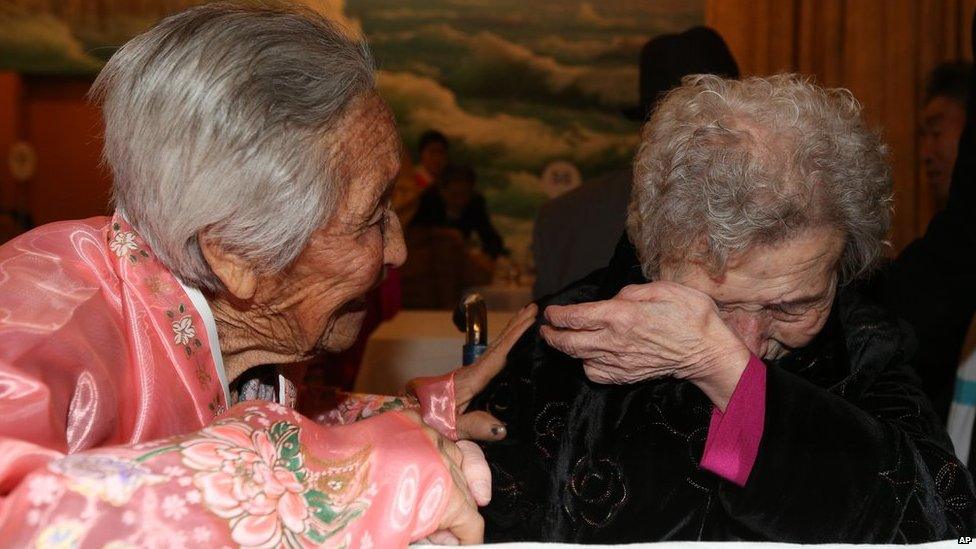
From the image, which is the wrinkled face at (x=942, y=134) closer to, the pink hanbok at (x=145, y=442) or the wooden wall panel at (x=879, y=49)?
the pink hanbok at (x=145, y=442)

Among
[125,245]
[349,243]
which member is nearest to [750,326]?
[349,243]

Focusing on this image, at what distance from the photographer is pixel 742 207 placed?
55.9 inches

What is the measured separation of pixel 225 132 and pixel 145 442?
15.8 inches

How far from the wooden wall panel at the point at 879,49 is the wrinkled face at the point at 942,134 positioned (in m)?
3.59

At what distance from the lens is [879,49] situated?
747cm

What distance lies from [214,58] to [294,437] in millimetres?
517

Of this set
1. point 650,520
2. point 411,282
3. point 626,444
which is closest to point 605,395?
point 626,444

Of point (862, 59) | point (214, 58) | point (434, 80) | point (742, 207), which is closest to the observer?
point (214, 58)

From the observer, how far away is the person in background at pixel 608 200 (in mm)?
3168

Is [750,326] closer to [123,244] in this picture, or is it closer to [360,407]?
[360,407]

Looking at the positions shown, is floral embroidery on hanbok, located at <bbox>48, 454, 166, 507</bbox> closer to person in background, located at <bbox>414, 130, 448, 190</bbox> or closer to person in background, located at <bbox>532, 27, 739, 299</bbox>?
person in background, located at <bbox>532, 27, 739, 299</bbox>

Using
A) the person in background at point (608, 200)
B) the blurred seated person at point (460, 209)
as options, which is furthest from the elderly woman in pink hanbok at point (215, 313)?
the blurred seated person at point (460, 209)

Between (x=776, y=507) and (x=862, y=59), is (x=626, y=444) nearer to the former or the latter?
(x=776, y=507)

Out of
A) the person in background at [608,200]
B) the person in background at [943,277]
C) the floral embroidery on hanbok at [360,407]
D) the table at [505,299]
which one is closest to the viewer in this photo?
the floral embroidery on hanbok at [360,407]
